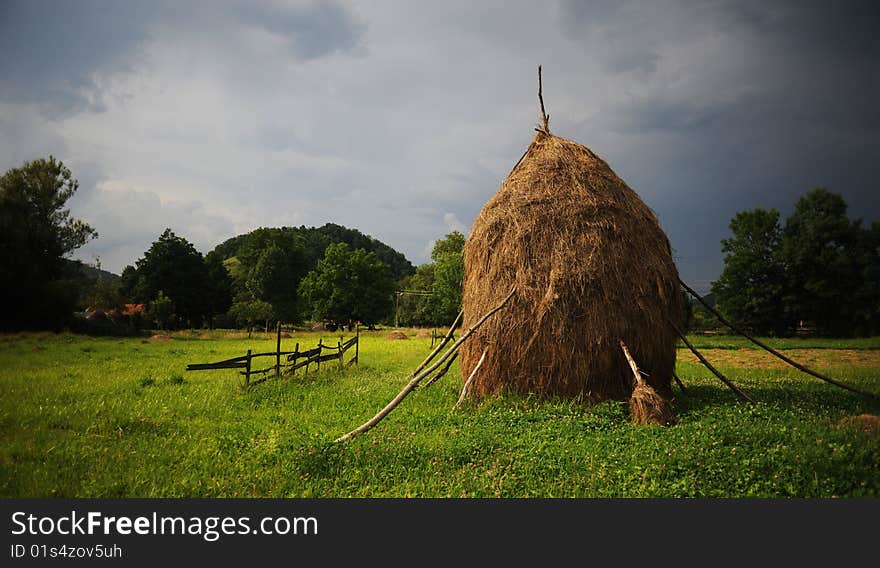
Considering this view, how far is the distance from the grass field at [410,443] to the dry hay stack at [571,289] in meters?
0.74

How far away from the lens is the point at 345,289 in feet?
141

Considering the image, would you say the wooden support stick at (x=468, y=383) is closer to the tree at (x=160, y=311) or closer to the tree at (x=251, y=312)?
the tree at (x=160, y=311)

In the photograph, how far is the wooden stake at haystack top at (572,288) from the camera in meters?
8.42

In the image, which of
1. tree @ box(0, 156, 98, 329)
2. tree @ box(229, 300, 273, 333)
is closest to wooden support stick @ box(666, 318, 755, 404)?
tree @ box(0, 156, 98, 329)

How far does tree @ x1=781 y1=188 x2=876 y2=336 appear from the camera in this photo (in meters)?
6.94

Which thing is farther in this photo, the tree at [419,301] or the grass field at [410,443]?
the tree at [419,301]

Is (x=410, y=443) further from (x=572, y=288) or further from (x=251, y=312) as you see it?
(x=251, y=312)

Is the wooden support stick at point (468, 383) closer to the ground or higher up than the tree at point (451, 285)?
closer to the ground

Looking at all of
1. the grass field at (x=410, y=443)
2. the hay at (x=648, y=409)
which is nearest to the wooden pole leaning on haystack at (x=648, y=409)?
the hay at (x=648, y=409)

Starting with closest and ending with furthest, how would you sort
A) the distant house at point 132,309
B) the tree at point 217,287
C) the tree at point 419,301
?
1. the distant house at point 132,309
2. the tree at point 217,287
3. the tree at point 419,301

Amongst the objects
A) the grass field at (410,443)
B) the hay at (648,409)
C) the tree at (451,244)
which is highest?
the tree at (451,244)

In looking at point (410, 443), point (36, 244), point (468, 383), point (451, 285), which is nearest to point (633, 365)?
point (468, 383)

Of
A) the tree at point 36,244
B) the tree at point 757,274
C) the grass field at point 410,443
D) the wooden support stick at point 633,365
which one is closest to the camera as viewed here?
the grass field at point 410,443

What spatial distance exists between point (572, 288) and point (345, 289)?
36.4 meters
